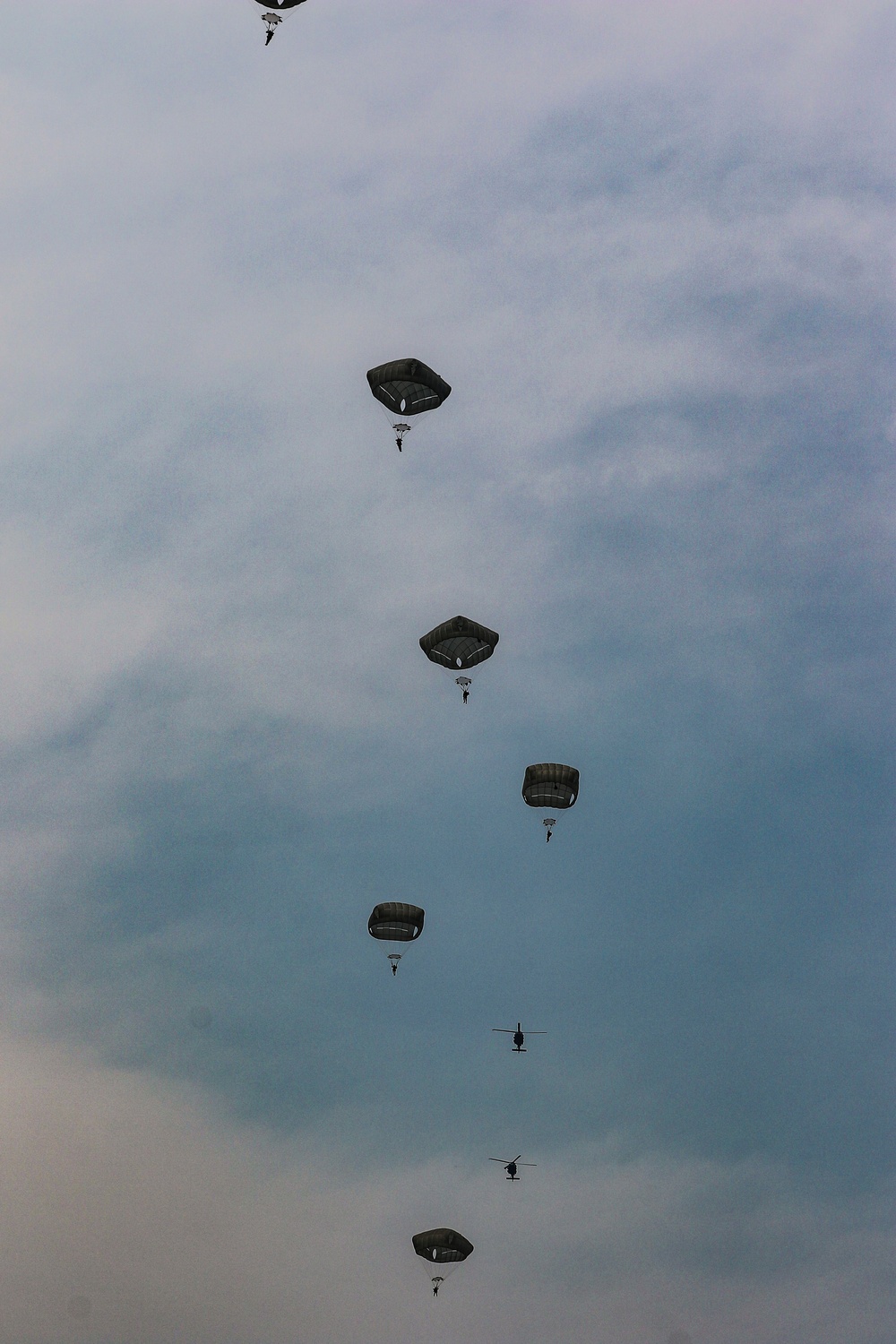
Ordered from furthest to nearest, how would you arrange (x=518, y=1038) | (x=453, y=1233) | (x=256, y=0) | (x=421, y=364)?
(x=453, y=1233)
(x=518, y=1038)
(x=421, y=364)
(x=256, y=0)

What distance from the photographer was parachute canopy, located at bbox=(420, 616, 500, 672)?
78125 millimetres

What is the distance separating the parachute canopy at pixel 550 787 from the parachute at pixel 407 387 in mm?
19766

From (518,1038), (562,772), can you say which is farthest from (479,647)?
(518,1038)

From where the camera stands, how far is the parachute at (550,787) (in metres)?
79.8

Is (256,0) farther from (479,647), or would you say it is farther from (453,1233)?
(453,1233)

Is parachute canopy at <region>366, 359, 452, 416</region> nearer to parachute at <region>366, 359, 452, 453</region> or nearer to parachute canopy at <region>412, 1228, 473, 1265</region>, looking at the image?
parachute at <region>366, 359, 452, 453</region>

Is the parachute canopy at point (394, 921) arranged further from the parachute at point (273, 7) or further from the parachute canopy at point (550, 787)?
the parachute at point (273, 7)

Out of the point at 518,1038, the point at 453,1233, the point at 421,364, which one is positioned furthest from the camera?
the point at 453,1233

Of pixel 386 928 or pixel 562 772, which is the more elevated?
pixel 562 772

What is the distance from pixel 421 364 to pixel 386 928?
1299 inches

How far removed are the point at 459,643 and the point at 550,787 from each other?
9.64 m

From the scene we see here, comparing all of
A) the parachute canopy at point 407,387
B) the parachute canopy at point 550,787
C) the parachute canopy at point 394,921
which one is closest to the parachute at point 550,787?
the parachute canopy at point 550,787

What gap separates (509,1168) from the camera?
84.0 meters

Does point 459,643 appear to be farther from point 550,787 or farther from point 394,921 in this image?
point 394,921
